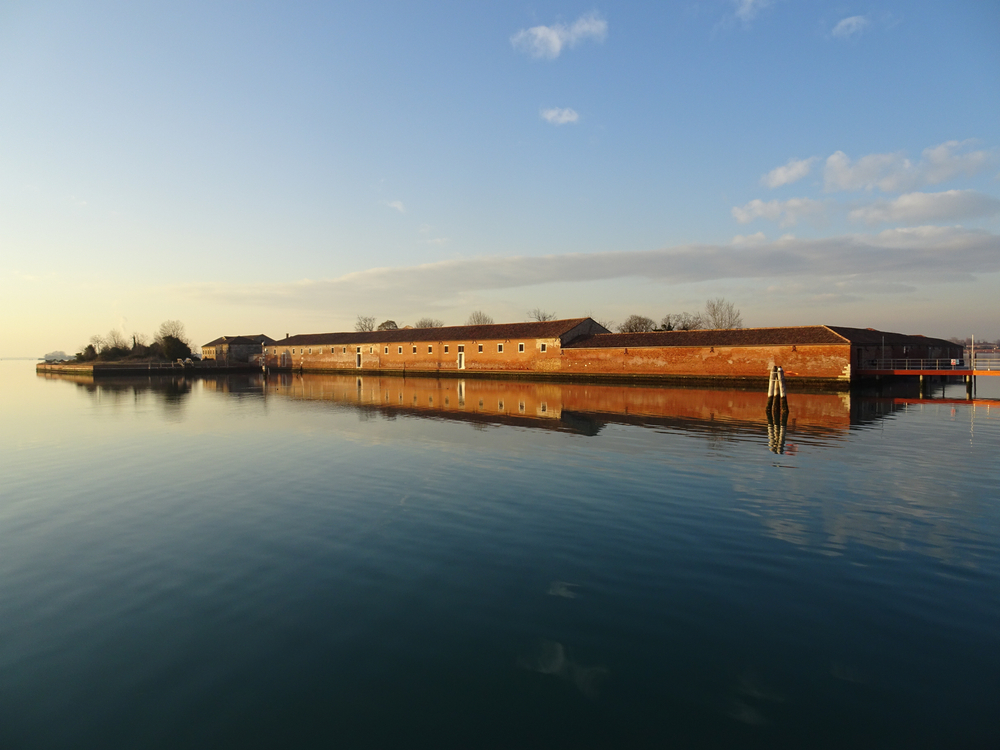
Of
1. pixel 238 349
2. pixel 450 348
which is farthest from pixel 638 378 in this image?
pixel 238 349

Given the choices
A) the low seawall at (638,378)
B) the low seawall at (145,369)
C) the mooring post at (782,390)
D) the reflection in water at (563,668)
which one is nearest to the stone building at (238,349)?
the low seawall at (145,369)

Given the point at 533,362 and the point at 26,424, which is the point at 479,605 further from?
the point at 533,362

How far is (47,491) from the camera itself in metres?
9.49

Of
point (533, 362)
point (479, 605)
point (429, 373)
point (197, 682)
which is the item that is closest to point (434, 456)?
point (479, 605)

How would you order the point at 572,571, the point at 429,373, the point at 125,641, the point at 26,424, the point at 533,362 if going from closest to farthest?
the point at 125,641
the point at 572,571
the point at 26,424
the point at 533,362
the point at 429,373

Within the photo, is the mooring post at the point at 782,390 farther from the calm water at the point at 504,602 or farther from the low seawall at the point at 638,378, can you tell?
the low seawall at the point at 638,378

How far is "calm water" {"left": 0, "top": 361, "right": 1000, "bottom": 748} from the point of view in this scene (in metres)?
3.56

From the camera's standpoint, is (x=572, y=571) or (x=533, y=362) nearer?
(x=572, y=571)

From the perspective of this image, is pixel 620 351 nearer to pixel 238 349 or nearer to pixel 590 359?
pixel 590 359

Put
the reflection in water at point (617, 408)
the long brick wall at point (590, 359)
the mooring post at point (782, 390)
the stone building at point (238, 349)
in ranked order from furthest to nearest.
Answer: the stone building at point (238, 349) → the long brick wall at point (590, 359) → the mooring post at point (782, 390) → the reflection in water at point (617, 408)

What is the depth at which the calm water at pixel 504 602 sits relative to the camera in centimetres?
356

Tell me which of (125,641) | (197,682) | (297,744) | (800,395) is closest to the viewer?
(297,744)

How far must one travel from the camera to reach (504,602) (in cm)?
512

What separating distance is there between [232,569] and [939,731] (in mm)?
6130
